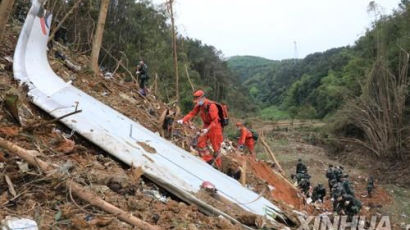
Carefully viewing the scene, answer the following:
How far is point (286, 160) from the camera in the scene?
73.8 ft

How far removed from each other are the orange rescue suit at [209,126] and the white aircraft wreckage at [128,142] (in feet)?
3.43

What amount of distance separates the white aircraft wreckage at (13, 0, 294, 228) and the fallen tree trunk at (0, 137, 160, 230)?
40.2 inches

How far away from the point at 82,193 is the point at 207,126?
396 centimetres

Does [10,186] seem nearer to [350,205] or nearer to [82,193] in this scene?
[82,193]

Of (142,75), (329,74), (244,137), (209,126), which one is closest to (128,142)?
(209,126)

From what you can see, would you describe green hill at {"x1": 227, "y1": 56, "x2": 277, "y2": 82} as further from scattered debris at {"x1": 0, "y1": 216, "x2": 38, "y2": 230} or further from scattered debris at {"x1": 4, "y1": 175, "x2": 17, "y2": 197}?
scattered debris at {"x1": 0, "y1": 216, "x2": 38, "y2": 230}

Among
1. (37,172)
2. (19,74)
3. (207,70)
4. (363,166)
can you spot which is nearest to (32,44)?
(19,74)

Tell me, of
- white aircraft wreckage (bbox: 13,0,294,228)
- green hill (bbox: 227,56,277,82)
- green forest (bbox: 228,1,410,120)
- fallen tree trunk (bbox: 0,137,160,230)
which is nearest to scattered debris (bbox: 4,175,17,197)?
fallen tree trunk (bbox: 0,137,160,230)

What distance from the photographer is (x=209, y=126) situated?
23.6 ft

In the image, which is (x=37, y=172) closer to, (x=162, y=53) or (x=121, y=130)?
(x=121, y=130)

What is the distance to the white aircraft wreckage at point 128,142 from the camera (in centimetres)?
493

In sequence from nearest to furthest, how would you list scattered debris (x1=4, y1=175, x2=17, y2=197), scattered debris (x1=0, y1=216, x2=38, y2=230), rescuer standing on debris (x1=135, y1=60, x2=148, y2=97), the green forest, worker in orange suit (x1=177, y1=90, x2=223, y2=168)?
scattered debris (x1=0, y1=216, x2=38, y2=230) < scattered debris (x1=4, y1=175, x2=17, y2=197) < worker in orange suit (x1=177, y1=90, x2=223, y2=168) < rescuer standing on debris (x1=135, y1=60, x2=148, y2=97) < the green forest

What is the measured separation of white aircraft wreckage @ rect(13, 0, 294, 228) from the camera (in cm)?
493

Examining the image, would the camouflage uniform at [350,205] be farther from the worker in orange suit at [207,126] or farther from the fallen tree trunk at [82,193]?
the fallen tree trunk at [82,193]
